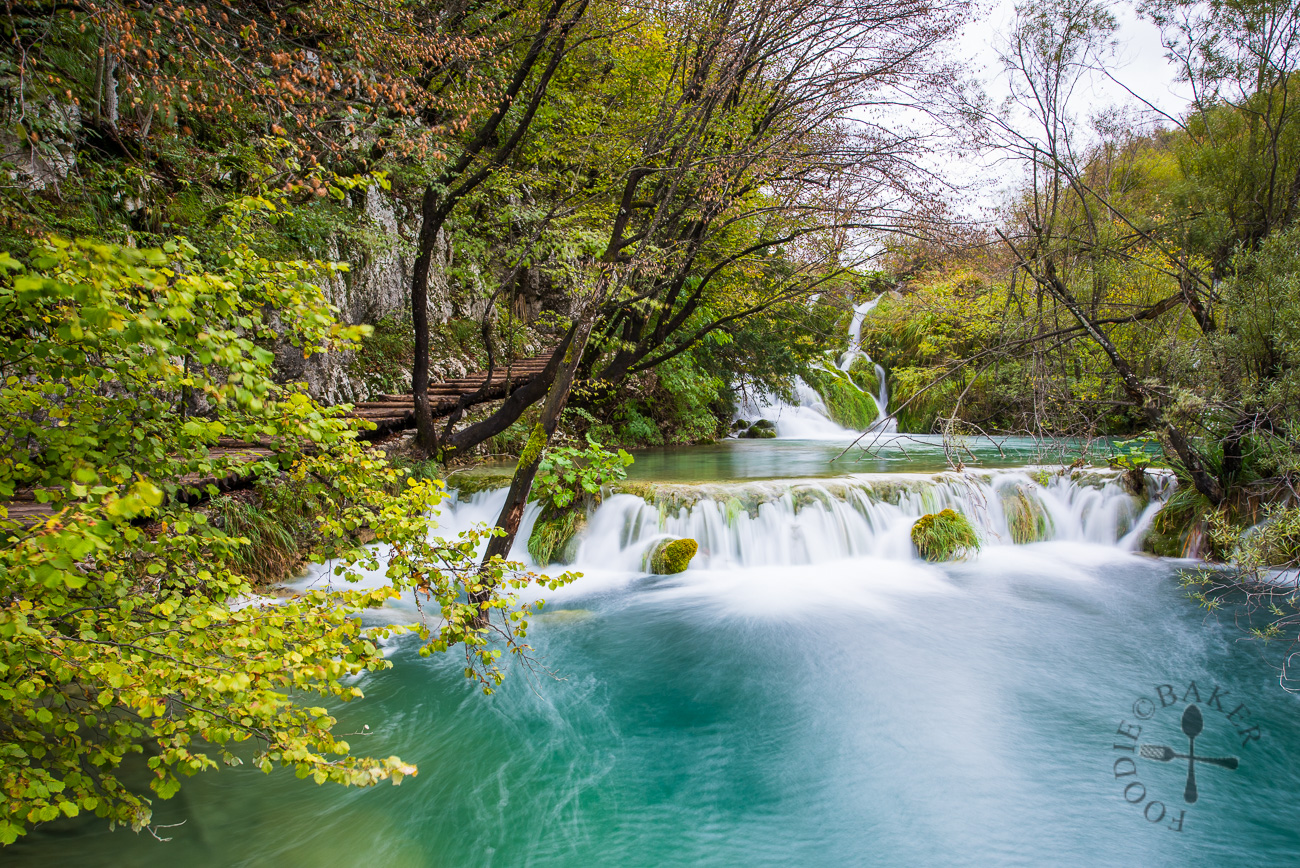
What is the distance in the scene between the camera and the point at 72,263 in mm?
1586

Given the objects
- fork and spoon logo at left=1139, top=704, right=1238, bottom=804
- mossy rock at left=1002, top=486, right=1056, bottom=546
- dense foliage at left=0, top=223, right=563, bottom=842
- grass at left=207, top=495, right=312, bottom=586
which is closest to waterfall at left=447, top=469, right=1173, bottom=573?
mossy rock at left=1002, top=486, right=1056, bottom=546

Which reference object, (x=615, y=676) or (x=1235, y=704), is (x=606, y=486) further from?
(x=1235, y=704)

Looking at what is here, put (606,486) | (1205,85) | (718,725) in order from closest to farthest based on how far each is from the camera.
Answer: (718,725) < (1205,85) < (606,486)

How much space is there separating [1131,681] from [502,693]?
543 cm

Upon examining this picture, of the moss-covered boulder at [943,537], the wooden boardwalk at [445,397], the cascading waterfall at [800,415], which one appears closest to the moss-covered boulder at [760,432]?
the cascading waterfall at [800,415]

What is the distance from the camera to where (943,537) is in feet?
27.7

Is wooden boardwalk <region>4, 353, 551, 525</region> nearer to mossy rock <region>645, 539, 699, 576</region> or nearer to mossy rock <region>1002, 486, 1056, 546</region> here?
mossy rock <region>645, 539, 699, 576</region>

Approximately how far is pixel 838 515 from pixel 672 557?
2.58 meters

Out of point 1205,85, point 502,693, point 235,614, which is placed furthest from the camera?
point 1205,85

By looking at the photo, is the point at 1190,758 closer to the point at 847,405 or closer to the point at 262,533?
the point at 262,533

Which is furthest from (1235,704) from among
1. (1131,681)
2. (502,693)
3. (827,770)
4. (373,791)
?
(373,791)

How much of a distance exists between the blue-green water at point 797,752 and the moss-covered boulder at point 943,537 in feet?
4.54

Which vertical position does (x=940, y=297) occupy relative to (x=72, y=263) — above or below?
above

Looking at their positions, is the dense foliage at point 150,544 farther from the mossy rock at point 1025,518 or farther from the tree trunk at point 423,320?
the mossy rock at point 1025,518
